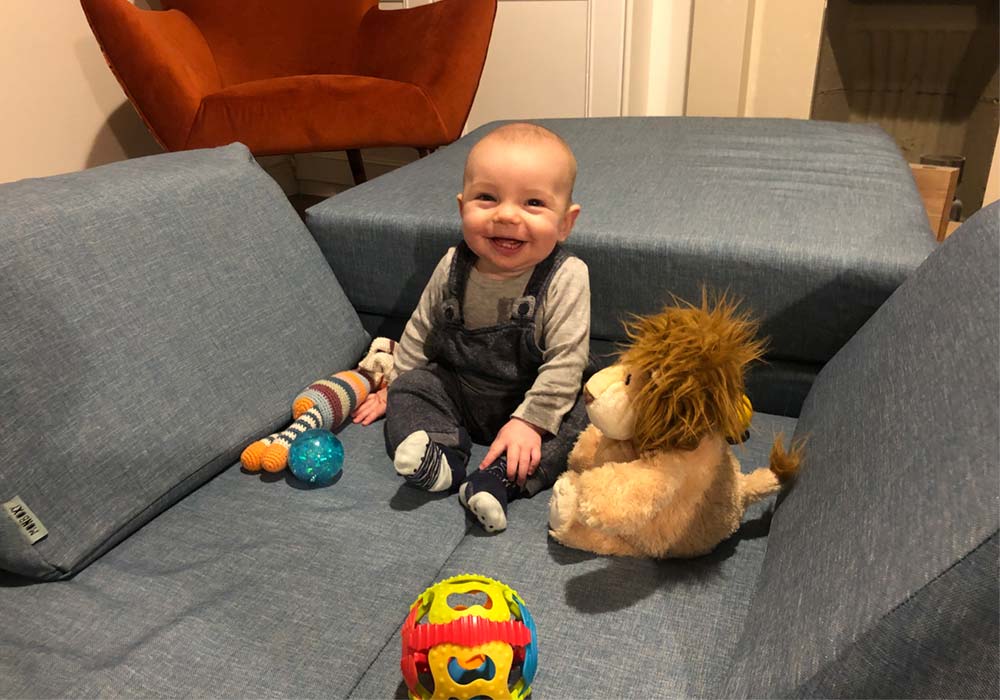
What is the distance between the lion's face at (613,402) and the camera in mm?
887

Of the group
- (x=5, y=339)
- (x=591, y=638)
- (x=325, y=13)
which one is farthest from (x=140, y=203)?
(x=325, y=13)

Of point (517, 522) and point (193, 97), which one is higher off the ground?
point (193, 97)

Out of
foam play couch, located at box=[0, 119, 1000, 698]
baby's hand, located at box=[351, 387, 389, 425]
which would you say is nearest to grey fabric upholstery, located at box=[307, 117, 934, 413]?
foam play couch, located at box=[0, 119, 1000, 698]

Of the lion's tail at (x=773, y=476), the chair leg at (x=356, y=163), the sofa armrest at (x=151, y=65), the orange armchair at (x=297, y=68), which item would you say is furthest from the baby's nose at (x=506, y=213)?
the chair leg at (x=356, y=163)

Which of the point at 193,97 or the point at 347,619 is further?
the point at 193,97

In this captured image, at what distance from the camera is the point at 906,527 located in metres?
0.66

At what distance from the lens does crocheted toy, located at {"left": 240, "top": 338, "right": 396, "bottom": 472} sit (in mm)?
1137

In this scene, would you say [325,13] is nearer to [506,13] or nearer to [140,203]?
[506,13]

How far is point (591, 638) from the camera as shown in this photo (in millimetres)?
841

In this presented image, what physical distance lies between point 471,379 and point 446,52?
148 centimetres

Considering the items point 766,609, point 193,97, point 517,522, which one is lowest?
point 517,522

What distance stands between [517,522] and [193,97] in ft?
5.83

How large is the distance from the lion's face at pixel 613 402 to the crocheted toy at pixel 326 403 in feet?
1.66

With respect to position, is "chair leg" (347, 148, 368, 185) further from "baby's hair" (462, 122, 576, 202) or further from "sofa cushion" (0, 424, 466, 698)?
"sofa cushion" (0, 424, 466, 698)
